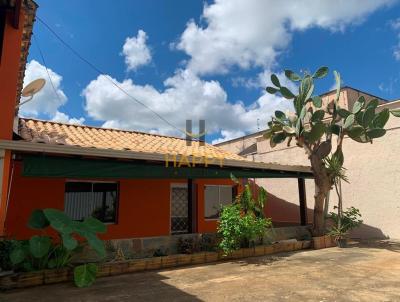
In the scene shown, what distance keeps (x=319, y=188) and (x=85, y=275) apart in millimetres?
8121

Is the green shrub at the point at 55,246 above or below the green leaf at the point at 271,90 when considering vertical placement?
below

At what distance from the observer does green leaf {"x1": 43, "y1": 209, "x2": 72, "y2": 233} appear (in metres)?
6.06

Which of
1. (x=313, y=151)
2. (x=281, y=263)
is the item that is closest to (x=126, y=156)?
(x=281, y=263)

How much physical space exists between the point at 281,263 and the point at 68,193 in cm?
638

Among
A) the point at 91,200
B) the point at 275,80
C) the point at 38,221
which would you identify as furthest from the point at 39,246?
the point at 275,80

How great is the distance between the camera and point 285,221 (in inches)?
626

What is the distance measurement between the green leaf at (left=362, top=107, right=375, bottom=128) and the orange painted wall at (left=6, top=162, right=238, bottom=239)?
5814mm

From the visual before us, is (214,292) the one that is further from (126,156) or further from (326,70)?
(326,70)

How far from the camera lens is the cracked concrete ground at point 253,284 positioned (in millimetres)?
5523

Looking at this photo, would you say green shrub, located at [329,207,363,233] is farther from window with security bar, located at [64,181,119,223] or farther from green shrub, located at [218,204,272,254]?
window with security bar, located at [64,181,119,223]

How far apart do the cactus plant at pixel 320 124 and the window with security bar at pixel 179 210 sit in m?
4.03

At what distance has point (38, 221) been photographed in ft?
21.2

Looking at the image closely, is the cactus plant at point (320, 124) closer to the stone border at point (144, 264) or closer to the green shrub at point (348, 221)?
the green shrub at point (348, 221)

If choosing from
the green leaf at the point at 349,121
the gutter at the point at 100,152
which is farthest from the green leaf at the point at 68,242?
the green leaf at the point at 349,121
